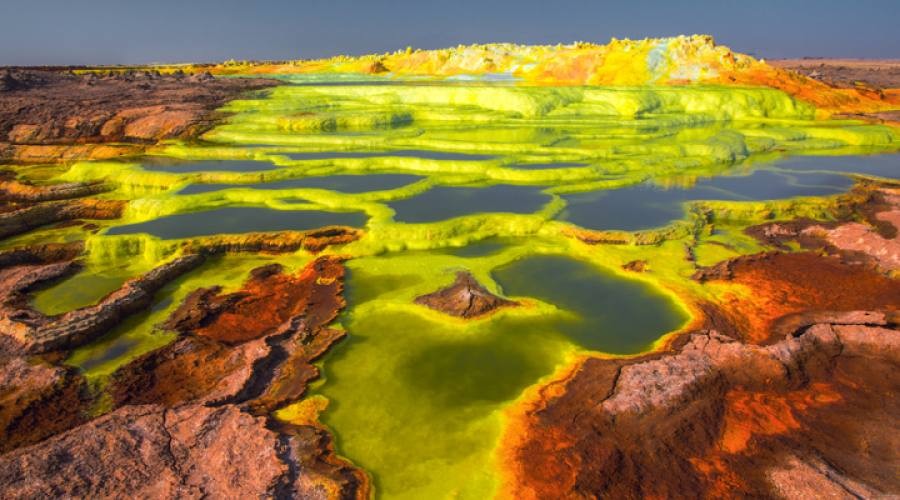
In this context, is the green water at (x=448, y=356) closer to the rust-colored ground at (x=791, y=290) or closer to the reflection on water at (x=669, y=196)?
the rust-colored ground at (x=791, y=290)

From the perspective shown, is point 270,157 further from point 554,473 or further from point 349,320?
point 554,473

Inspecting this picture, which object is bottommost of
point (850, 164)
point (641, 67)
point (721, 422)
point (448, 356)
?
point (721, 422)

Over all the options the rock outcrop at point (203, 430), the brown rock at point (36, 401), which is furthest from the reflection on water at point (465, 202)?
the brown rock at point (36, 401)

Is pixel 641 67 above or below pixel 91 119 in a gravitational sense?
above

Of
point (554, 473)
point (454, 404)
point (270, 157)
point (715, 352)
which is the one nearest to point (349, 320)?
point (454, 404)

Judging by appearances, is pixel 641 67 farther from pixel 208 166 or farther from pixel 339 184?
pixel 208 166

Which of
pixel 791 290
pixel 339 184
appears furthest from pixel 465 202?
pixel 791 290
